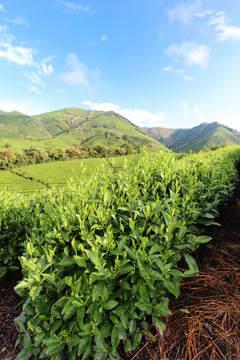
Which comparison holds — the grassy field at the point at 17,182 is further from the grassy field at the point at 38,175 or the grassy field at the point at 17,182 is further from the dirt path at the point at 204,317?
the dirt path at the point at 204,317

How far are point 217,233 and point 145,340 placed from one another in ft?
5.55

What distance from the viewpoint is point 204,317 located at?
5.25ft

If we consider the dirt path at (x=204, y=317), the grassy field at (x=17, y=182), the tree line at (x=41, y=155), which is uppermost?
the dirt path at (x=204, y=317)

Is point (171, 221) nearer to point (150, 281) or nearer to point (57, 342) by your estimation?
point (150, 281)

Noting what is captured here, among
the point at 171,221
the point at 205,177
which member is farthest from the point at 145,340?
the point at 205,177

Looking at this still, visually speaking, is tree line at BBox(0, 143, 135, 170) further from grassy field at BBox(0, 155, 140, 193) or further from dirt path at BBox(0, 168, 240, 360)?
dirt path at BBox(0, 168, 240, 360)

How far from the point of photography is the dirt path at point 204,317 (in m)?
1.44

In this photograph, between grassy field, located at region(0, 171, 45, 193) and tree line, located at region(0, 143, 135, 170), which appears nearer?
grassy field, located at region(0, 171, 45, 193)

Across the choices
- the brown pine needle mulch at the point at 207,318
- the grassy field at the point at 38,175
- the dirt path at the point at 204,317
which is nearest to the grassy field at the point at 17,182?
the grassy field at the point at 38,175

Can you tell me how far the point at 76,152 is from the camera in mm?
101250

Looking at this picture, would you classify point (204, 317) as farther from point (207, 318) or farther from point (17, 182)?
point (17, 182)

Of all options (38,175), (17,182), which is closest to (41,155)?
(38,175)

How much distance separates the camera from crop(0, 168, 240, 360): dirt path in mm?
1440

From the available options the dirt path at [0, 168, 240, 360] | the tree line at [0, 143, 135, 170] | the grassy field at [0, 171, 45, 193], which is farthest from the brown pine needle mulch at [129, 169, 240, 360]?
the tree line at [0, 143, 135, 170]
